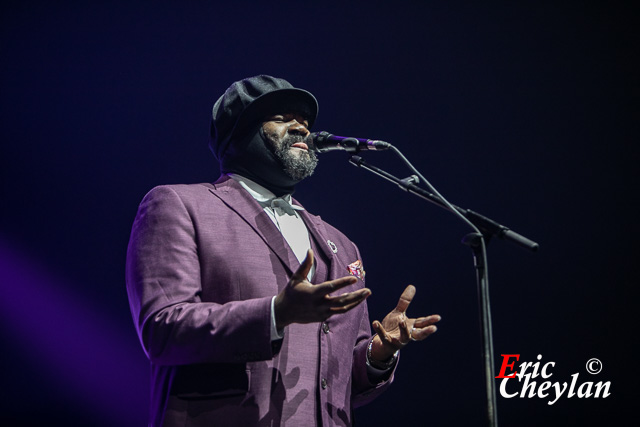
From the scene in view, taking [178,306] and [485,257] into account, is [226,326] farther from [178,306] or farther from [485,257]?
[485,257]

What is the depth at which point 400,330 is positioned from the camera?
73.2 inches

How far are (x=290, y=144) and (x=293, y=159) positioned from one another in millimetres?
80

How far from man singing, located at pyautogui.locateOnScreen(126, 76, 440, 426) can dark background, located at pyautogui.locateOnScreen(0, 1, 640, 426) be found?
1709 millimetres

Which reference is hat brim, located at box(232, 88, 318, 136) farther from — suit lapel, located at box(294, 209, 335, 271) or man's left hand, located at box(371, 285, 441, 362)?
man's left hand, located at box(371, 285, 441, 362)

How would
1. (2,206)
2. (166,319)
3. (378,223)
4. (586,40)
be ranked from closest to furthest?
(166,319) < (2,206) < (378,223) < (586,40)

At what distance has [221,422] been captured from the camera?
1631 mm

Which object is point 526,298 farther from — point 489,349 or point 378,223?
point 489,349

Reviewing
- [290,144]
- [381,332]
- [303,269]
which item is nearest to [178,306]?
[303,269]

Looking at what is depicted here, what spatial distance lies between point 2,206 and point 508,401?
3.63 metres

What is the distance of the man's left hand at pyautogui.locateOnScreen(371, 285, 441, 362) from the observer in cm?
186

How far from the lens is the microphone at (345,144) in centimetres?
192

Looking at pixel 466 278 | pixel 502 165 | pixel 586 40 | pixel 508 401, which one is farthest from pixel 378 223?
pixel 586 40
